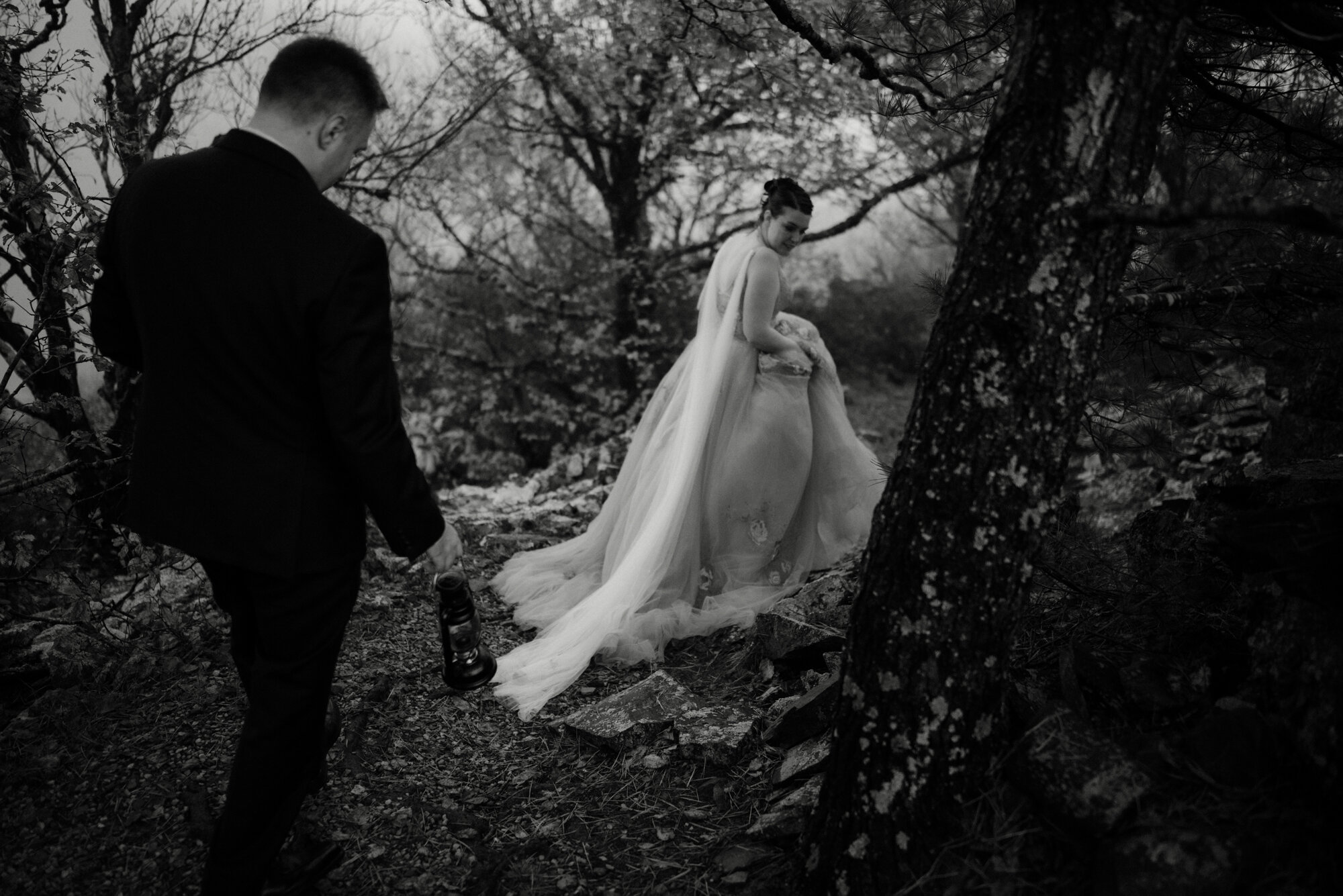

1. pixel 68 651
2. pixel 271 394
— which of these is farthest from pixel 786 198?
pixel 68 651

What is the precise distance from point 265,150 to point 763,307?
112 inches

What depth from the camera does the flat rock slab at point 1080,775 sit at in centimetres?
171

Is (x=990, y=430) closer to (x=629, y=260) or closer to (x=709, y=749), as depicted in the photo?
(x=709, y=749)

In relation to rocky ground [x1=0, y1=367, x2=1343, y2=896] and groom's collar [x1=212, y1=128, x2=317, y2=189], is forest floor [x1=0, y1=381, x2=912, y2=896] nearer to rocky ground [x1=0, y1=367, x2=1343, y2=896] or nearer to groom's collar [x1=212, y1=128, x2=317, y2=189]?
rocky ground [x1=0, y1=367, x2=1343, y2=896]

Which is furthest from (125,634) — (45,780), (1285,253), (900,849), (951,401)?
(1285,253)

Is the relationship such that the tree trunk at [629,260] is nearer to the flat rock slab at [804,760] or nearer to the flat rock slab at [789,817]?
the flat rock slab at [804,760]

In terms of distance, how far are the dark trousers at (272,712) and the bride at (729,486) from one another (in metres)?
1.89

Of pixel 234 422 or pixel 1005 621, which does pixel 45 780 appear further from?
pixel 1005 621

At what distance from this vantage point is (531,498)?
24.2 ft

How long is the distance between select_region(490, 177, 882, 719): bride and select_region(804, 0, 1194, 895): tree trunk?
2.10 m

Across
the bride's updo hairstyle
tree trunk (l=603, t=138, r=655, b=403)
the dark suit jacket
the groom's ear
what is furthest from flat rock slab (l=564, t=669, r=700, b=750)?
tree trunk (l=603, t=138, r=655, b=403)

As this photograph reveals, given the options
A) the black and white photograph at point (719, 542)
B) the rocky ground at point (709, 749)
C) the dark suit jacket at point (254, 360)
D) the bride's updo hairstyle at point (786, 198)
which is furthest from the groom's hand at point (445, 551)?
the bride's updo hairstyle at point (786, 198)

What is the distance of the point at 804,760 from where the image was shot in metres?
2.49

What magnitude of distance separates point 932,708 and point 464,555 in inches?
156
